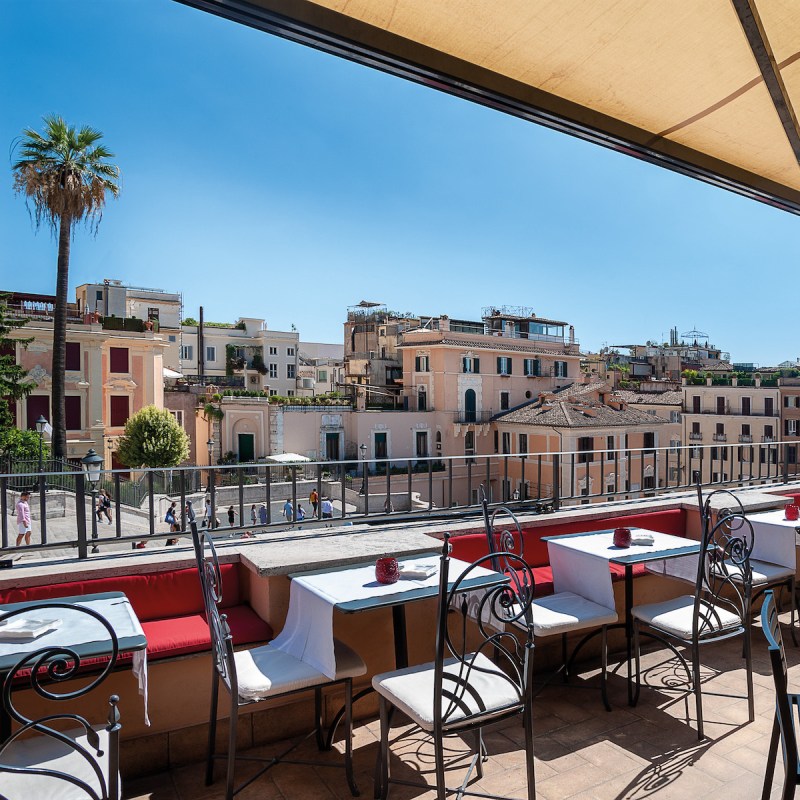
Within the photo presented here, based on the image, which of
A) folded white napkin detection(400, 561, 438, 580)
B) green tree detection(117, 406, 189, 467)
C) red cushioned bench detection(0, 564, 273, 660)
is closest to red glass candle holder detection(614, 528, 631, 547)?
folded white napkin detection(400, 561, 438, 580)

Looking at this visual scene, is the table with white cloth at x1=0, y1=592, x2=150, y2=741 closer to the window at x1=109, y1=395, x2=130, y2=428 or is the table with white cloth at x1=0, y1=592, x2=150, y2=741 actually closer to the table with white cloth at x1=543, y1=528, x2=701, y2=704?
the table with white cloth at x1=543, y1=528, x2=701, y2=704

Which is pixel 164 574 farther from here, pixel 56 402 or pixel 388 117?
pixel 388 117

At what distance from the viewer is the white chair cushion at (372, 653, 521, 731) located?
244 cm

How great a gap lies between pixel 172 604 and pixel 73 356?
2948cm

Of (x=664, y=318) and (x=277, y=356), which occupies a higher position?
(x=664, y=318)

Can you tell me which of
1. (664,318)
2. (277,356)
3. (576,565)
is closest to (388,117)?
(277,356)

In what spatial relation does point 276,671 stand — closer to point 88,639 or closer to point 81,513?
point 88,639

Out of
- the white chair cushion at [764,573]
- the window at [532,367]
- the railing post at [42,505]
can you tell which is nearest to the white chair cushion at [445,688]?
the railing post at [42,505]

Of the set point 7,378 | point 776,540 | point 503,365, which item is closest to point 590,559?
point 776,540

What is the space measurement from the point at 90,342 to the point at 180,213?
29.3 metres

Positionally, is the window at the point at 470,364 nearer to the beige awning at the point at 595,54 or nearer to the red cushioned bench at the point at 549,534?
the red cushioned bench at the point at 549,534

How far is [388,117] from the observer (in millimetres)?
43250

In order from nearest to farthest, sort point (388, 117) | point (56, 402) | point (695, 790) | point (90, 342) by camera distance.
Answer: point (695, 790) → point (56, 402) → point (90, 342) → point (388, 117)

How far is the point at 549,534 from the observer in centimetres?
483
